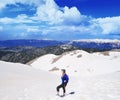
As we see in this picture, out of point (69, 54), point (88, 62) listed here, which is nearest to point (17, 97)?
point (88, 62)

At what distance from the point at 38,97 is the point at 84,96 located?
12.4 feet

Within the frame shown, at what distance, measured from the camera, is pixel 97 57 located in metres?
74.7

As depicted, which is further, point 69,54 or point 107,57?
point 69,54

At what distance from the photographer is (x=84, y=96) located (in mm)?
17922

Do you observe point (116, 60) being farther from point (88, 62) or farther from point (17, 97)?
point (17, 97)

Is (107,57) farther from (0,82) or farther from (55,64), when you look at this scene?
(0,82)

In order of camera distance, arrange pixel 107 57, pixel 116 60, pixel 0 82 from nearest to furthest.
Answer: pixel 0 82
pixel 116 60
pixel 107 57

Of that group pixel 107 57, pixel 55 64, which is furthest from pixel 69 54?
pixel 107 57

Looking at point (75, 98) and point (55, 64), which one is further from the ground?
point (75, 98)

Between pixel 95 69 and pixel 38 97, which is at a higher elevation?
pixel 38 97

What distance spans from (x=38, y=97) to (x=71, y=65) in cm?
5216

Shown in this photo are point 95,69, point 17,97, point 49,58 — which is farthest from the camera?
point 49,58

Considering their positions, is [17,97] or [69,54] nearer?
[17,97]

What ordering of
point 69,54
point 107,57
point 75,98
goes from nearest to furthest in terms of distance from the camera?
point 75,98 → point 107,57 → point 69,54
